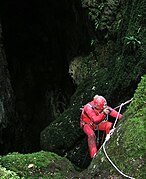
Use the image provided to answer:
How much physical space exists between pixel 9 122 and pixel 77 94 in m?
4.16

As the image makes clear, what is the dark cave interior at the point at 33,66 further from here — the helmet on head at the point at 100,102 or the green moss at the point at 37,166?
the green moss at the point at 37,166

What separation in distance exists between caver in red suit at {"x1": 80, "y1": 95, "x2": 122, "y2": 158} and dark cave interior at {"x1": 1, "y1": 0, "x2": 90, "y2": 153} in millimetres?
6553

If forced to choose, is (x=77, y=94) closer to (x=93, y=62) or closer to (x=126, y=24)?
(x=93, y=62)

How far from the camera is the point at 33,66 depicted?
1464 centimetres

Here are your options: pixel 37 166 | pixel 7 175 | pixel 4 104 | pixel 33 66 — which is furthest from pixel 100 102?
pixel 33 66

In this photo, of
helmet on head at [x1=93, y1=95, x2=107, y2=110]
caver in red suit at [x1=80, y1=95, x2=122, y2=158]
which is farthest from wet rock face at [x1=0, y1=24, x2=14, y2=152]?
helmet on head at [x1=93, y1=95, x2=107, y2=110]

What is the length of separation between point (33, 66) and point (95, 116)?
31.3 feet

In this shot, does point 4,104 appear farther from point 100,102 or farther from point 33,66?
point 100,102

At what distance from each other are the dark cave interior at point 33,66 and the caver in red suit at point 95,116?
6.55 metres

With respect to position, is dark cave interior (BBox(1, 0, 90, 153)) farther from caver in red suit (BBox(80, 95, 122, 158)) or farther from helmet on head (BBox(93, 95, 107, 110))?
helmet on head (BBox(93, 95, 107, 110))

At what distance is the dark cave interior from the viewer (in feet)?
42.8

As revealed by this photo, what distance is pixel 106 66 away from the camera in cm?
809

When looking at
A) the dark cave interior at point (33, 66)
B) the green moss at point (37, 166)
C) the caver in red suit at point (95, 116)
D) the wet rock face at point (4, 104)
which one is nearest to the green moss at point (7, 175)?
the green moss at point (37, 166)

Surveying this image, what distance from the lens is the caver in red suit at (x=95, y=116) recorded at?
213 inches
